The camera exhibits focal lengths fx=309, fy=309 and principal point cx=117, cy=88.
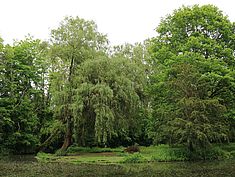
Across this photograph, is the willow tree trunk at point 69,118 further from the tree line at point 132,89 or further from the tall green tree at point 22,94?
the tall green tree at point 22,94

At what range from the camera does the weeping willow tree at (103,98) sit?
26.6 meters

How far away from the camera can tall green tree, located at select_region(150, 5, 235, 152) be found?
23.8 meters

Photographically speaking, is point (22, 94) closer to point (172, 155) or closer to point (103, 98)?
point (103, 98)

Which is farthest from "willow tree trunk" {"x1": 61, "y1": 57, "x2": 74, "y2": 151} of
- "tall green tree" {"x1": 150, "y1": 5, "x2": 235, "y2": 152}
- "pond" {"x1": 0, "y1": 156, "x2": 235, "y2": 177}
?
"pond" {"x1": 0, "y1": 156, "x2": 235, "y2": 177}

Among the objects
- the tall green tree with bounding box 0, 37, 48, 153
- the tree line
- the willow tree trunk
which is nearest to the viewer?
the tree line

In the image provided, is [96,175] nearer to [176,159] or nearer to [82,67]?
[176,159]

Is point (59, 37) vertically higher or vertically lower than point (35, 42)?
lower

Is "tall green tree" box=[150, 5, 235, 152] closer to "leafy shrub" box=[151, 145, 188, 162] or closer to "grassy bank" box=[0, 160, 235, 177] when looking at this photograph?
"leafy shrub" box=[151, 145, 188, 162]

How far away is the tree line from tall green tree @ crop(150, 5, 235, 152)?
0.08 m

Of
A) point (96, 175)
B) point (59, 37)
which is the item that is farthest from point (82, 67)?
point (96, 175)

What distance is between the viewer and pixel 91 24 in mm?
31719

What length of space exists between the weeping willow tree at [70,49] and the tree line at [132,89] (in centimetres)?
10

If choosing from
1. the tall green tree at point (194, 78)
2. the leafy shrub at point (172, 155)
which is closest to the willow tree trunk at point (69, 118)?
the tall green tree at point (194, 78)

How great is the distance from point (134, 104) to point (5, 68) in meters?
17.3
